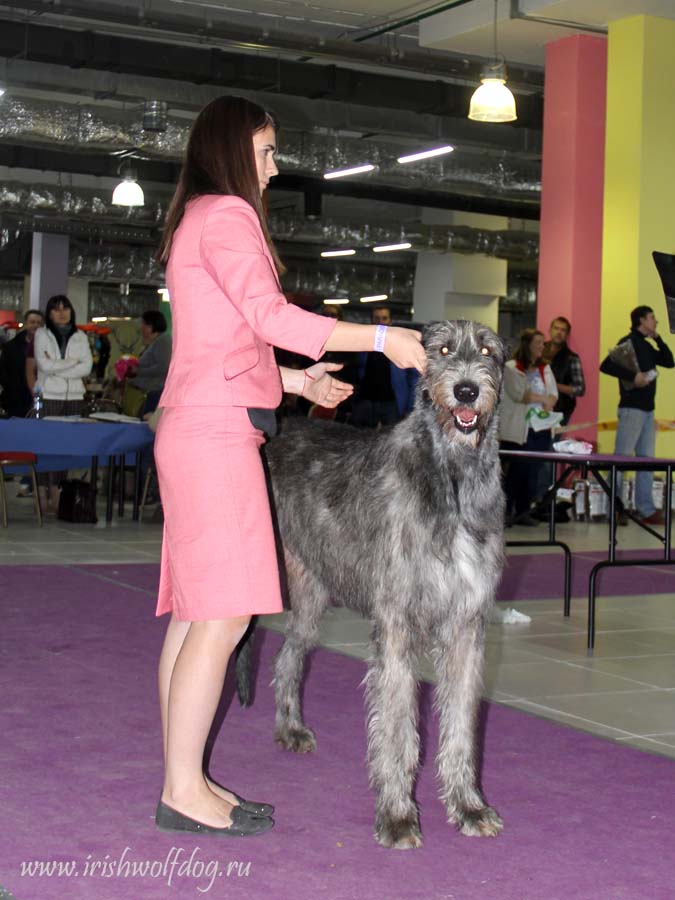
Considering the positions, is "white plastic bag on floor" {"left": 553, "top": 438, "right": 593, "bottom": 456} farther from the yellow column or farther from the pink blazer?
the yellow column

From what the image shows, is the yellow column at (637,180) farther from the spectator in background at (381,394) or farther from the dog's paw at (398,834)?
the dog's paw at (398,834)

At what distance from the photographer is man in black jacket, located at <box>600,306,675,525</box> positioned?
9891 millimetres

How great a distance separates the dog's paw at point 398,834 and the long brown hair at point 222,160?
3.97 feet

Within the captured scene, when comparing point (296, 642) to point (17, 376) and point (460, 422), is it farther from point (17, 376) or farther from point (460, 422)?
point (17, 376)

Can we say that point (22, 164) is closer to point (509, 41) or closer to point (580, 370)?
point (509, 41)

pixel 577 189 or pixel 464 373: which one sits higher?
pixel 577 189

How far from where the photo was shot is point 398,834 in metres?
2.72

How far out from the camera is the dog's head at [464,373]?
8.57ft

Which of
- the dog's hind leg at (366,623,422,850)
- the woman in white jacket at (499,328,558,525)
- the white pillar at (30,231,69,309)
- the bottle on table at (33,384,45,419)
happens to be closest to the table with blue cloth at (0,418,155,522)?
the bottle on table at (33,384,45,419)

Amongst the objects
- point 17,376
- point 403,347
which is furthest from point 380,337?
point 17,376

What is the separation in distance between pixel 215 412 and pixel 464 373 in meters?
0.51

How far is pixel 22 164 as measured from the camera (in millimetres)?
16953

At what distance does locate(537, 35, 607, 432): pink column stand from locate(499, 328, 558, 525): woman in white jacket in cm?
132

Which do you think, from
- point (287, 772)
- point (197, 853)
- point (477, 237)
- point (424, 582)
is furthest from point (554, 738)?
point (477, 237)
